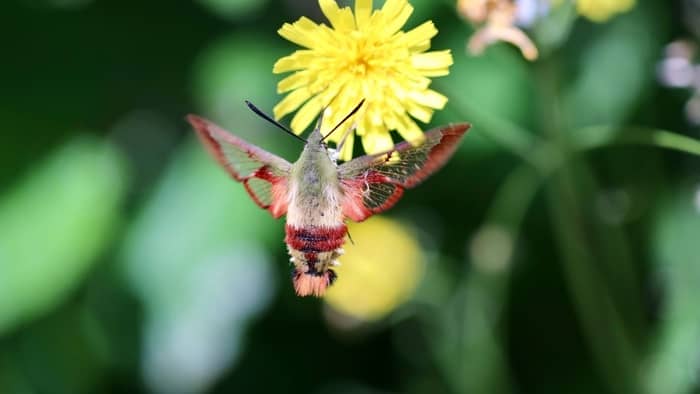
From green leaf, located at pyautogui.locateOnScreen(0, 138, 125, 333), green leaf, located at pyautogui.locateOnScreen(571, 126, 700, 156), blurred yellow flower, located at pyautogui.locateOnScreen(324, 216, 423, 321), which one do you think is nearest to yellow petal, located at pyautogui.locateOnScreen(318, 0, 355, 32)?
green leaf, located at pyautogui.locateOnScreen(571, 126, 700, 156)

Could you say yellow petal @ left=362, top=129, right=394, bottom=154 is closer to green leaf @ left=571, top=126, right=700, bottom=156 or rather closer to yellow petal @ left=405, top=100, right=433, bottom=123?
yellow petal @ left=405, top=100, right=433, bottom=123

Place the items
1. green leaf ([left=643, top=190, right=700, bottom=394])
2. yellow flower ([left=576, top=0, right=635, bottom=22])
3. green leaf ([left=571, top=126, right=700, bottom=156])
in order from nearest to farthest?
green leaf ([left=571, top=126, right=700, bottom=156])
yellow flower ([left=576, top=0, right=635, bottom=22])
green leaf ([left=643, top=190, right=700, bottom=394])

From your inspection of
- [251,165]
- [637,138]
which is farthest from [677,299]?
[251,165]

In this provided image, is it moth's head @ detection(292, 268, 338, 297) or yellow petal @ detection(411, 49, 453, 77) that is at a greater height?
yellow petal @ detection(411, 49, 453, 77)

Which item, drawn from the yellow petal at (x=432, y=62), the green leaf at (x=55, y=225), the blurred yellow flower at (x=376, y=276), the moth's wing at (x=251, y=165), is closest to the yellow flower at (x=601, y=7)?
the yellow petal at (x=432, y=62)

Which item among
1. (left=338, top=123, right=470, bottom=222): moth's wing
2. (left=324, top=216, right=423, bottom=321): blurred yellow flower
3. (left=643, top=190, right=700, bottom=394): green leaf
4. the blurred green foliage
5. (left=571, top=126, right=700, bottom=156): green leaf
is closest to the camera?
(left=338, top=123, right=470, bottom=222): moth's wing

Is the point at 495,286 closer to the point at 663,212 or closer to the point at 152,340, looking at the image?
the point at 663,212

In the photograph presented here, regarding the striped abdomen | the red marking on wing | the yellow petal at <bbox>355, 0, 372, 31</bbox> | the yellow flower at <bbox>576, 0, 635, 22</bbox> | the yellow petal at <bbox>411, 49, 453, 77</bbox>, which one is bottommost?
the striped abdomen
